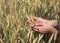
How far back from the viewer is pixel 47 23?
117 cm

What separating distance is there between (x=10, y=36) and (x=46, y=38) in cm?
22

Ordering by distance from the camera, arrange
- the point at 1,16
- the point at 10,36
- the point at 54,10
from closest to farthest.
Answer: the point at 10,36 → the point at 1,16 → the point at 54,10

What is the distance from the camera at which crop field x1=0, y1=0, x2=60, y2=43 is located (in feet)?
3.50

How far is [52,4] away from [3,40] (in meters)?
0.44

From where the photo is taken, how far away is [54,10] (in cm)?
135

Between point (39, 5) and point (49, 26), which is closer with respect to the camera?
point (49, 26)

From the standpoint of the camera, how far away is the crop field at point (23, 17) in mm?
1066

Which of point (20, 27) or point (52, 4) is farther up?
point (52, 4)

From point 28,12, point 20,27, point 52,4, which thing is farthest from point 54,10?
point 20,27

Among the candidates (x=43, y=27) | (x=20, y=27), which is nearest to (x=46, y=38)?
(x=43, y=27)

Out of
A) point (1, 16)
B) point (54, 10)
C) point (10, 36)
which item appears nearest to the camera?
point (10, 36)

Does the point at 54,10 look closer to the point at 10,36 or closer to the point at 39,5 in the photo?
the point at 39,5

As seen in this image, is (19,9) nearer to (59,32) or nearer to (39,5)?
(39,5)

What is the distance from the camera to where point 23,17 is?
1.21 meters
